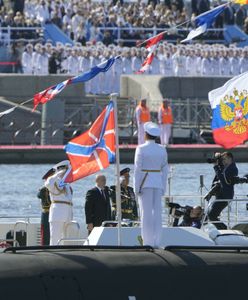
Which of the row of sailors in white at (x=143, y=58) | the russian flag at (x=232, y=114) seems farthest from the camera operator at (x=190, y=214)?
the row of sailors in white at (x=143, y=58)

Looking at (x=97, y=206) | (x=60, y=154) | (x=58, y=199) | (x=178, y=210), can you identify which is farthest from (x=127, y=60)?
(x=178, y=210)

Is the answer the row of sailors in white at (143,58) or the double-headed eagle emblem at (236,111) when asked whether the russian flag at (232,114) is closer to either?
the double-headed eagle emblem at (236,111)

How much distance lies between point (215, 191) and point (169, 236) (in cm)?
255

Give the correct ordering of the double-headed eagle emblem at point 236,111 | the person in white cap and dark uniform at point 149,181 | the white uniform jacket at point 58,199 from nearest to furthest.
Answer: the person in white cap and dark uniform at point 149,181 < the double-headed eagle emblem at point 236,111 < the white uniform jacket at point 58,199

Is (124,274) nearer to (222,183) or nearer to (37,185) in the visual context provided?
(222,183)

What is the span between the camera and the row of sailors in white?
54.8 metres

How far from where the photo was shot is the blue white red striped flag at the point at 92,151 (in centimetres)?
1625

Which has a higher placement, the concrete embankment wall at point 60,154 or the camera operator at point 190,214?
the camera operator at point 190,214

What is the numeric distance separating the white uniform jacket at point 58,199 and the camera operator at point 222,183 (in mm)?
1756

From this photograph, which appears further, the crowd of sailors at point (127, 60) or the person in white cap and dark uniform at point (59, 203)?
the crowd of sailors at point (127, 60)

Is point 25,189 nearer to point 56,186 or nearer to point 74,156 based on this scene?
point 56,186

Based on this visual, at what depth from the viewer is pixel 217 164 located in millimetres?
19531

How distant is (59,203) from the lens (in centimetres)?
1955

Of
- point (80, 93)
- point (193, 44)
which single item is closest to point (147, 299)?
point (80, 93)
